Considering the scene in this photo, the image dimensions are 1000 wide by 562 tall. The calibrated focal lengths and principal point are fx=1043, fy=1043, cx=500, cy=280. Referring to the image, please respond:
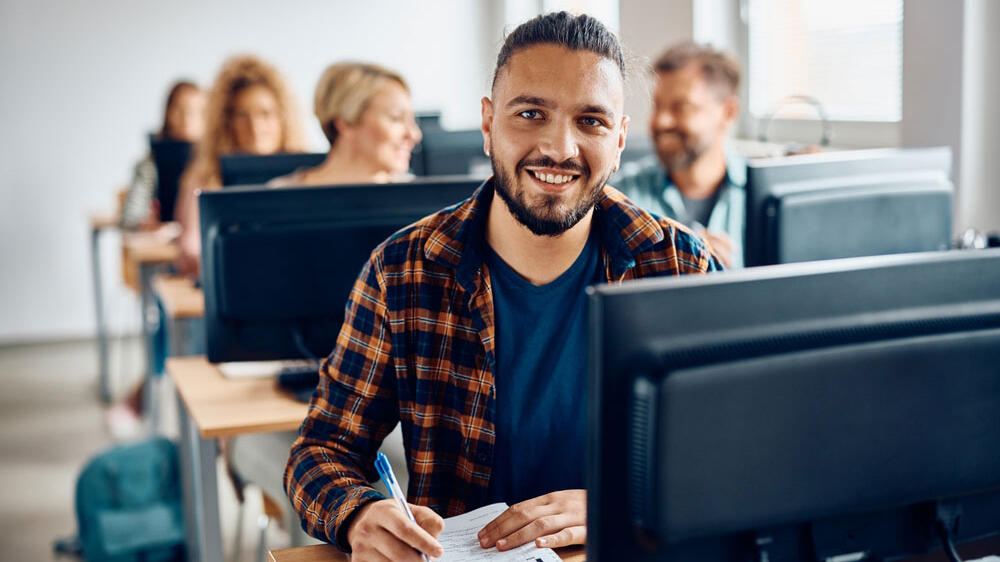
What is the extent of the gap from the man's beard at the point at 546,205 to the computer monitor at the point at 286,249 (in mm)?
576

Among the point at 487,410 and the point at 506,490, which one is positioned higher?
the point at 487,410

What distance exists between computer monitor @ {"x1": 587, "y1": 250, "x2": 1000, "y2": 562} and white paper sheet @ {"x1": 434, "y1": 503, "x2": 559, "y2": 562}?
0.39m

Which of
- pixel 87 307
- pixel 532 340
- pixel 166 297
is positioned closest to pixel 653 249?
pixel 532 340

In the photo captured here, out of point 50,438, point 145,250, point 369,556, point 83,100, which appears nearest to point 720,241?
point 369,556

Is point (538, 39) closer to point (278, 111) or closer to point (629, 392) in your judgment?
point (629, 392)

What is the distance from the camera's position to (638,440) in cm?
67

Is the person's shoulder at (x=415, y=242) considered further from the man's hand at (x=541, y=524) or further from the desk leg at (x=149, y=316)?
the desk leg at (x=149, y=316)

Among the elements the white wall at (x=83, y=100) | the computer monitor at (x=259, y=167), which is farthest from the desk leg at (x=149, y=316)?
the white wall at (x=83, y=100)

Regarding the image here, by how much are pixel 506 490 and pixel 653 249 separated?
37cm

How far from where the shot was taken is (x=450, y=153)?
10.8 feet

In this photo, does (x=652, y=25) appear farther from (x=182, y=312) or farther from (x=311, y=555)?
(x=311, y=555)

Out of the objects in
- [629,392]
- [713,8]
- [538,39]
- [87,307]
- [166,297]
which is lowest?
[87,307]

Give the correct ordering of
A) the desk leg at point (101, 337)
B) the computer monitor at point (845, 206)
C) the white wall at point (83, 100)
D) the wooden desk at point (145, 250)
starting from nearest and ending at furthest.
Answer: the computer monitor at point (845, 206)
the wooden desk at point (145, 250)
the desk leg at point (101, 337)
the white wall at point (83, 100)

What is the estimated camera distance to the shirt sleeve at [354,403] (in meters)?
1.28
